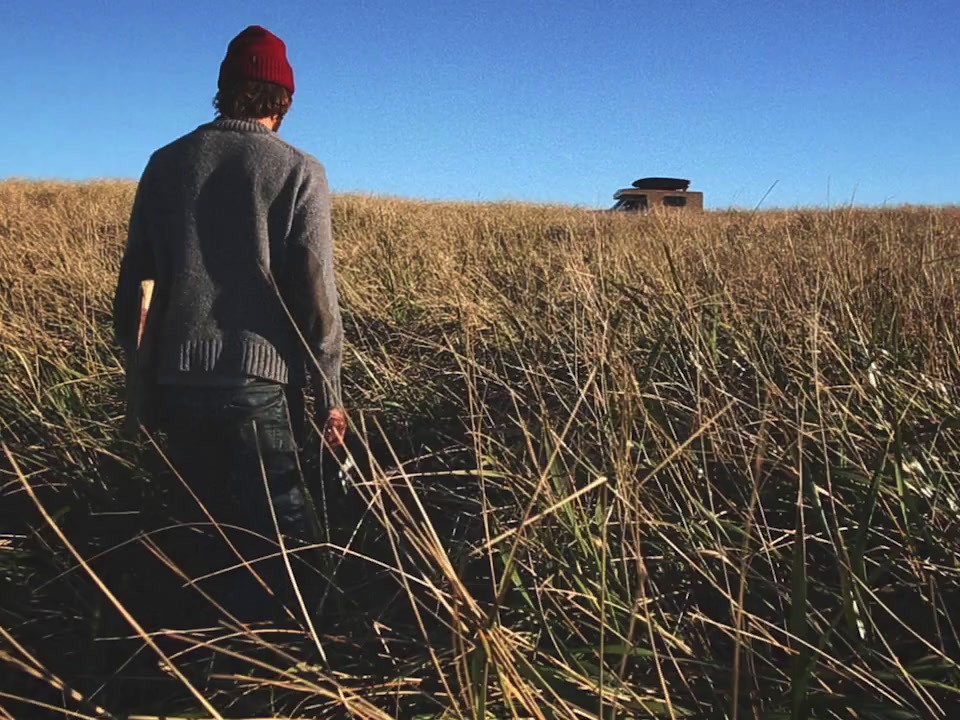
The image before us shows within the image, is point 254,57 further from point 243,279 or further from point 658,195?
point 658,195

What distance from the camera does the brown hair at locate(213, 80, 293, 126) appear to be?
178 centimetres

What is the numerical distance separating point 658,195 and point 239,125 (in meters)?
14.1

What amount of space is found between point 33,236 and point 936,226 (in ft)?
21.5

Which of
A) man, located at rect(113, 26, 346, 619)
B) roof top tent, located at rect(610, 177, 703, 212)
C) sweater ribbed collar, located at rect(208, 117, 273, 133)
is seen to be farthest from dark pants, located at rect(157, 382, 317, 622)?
roof top tent, located at rect(610, 177, 703, 212)

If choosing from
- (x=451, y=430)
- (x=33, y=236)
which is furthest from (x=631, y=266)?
(x=33, y=236)

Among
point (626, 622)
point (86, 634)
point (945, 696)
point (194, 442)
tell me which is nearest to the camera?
point (945, 696)

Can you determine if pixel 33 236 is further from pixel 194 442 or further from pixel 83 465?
pixel 194 442

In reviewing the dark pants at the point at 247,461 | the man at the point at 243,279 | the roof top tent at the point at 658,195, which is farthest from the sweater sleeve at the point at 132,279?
the roof top tent at the point at 658,195

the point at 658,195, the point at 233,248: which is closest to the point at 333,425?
the point at 233,248

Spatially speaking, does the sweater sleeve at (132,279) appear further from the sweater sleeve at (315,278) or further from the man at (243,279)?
the sweater sleeve at (315,278)

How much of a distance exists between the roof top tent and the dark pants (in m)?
10.8

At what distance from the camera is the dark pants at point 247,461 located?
1768mm

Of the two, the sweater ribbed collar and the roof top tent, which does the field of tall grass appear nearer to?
the sweater ribbed collar

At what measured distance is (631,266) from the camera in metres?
3.64
